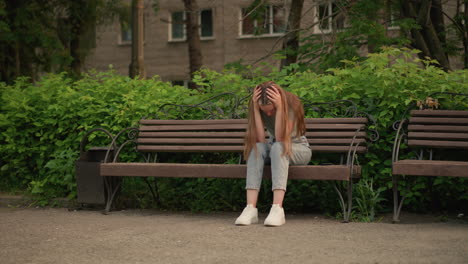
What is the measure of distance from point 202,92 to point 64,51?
389 inches

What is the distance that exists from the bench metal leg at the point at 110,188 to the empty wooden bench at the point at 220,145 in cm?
1

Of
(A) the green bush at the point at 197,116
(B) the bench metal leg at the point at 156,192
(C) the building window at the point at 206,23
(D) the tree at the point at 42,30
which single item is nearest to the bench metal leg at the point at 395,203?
(A) the green bush at the point at 197,116

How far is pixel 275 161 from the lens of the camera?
6543 mm

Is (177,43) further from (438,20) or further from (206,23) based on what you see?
(438,20)

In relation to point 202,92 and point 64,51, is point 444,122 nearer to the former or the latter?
point 202,92

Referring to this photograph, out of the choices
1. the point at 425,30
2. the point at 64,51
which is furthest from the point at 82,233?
the point at 64,51

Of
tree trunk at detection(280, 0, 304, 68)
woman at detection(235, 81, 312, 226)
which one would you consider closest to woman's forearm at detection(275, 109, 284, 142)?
woman at detection(235, 81, 312, 226)

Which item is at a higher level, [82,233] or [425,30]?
[425,30]

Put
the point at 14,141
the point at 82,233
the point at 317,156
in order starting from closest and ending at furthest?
the point at 82,233
the point at 317,156
the point at 14,141

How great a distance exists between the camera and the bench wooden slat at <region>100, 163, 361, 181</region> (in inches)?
256

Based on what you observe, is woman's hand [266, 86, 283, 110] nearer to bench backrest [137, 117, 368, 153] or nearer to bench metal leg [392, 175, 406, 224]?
bench backrest [137, 117, 368, 153]

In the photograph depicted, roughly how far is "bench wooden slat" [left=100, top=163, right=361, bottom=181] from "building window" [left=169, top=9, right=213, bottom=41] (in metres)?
24.3

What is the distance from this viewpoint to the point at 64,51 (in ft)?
58.1

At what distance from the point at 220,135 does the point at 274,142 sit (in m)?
1.04
